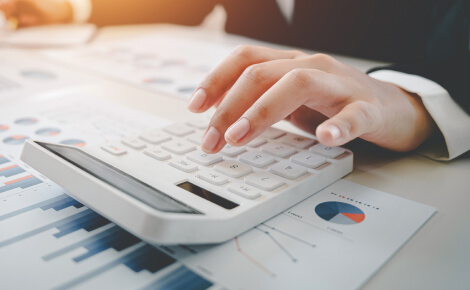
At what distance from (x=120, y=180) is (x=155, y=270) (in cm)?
9

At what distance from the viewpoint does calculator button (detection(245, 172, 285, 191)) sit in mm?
368

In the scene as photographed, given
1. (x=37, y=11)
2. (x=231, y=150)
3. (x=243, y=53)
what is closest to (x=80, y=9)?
(x=37, y=11)

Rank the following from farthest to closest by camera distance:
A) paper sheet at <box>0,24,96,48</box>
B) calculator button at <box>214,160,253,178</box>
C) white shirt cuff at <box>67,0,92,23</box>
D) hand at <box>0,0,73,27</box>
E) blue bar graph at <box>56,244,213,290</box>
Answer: white shirt cuff at <box>67,0,92,23</box> → hand at <box>0,0,73,27</box> → paper sheet at <box>0,24,96,48</box> → calculator button at <box>214,160,253,178</box> → blue bar graph at <box>56,244,213,290</box>

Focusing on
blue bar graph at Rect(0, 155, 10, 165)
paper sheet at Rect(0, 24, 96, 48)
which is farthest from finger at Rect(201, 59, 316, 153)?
paper sheet at Rect(0, 24, 96, 48)

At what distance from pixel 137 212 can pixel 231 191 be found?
10 cm

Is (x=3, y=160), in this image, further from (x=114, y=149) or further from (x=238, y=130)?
(x=238, y=130)

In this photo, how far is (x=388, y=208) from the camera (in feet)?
1.26

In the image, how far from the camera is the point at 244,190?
1.18 ft

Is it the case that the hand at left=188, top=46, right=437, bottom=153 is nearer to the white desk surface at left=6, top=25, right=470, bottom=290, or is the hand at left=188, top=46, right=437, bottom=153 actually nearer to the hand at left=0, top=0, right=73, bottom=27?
the white desk surface at left=6, top=25, right=470, bottom=290

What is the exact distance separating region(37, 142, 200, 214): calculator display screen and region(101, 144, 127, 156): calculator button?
0.03m

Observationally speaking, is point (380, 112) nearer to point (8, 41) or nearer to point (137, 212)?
point (137, 212)

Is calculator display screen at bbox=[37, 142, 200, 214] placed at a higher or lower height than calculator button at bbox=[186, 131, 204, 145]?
higher

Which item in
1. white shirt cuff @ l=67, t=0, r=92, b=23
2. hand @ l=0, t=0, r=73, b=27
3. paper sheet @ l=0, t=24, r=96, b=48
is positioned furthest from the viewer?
white shirt cuff @ l=67, t=0, r=92, b=23

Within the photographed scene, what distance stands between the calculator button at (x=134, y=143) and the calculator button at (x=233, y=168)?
0.30 ft
